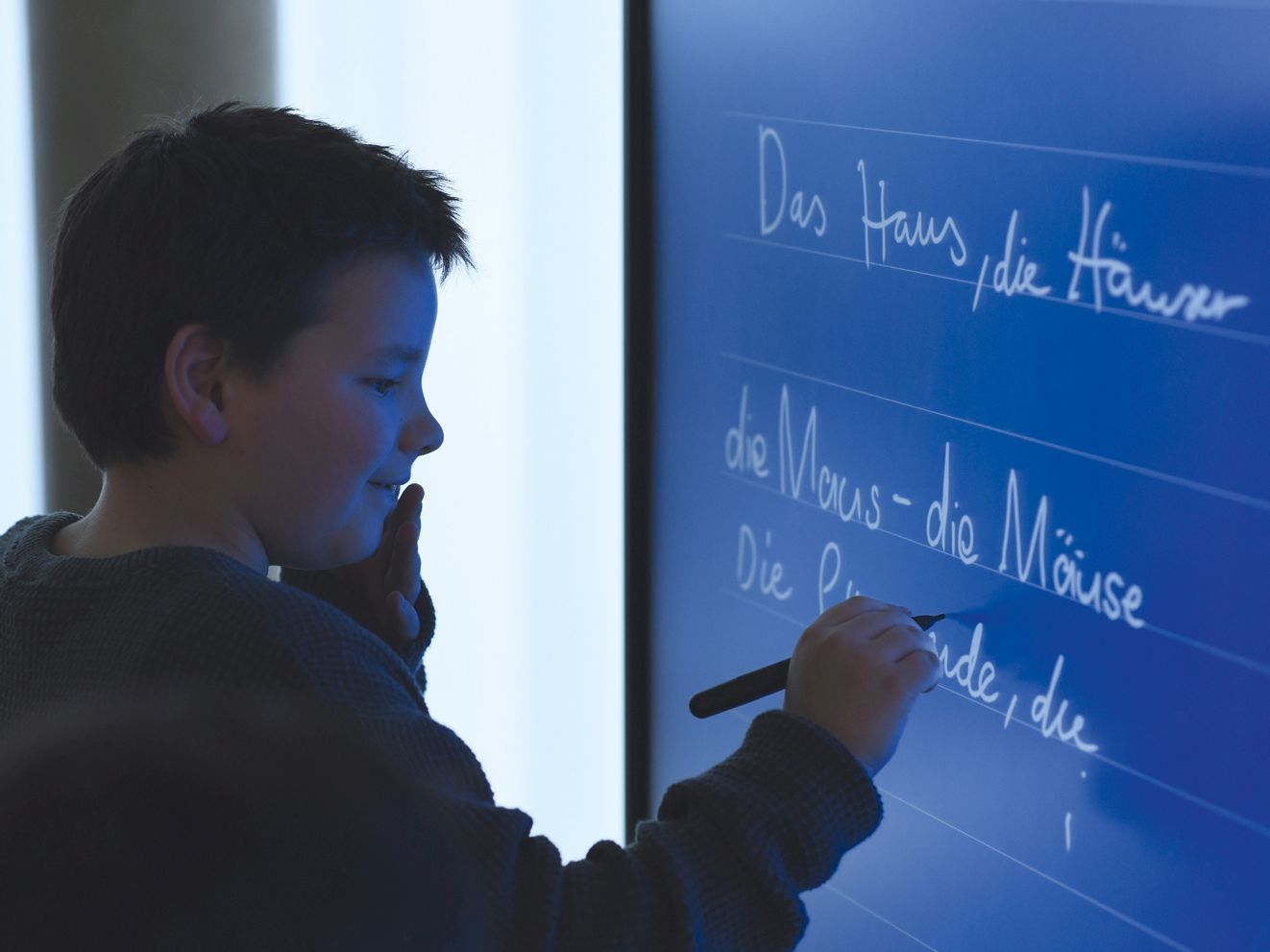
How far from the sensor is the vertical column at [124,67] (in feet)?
4.73

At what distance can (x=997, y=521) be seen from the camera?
37.3 inches

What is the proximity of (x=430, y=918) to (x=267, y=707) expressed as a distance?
0.38 feet

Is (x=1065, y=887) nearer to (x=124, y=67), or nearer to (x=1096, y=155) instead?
(x=1096, y=155)

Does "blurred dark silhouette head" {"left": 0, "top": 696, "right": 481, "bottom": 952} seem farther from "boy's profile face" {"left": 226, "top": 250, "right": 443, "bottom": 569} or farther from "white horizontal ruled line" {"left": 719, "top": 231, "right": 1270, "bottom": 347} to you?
"white horizontal ruled line" {"left": 719, "top": 231, "right": 1270, "bottom": 347}

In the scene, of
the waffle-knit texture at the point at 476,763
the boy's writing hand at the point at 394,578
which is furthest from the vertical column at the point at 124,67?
the waffle-knit texture at the point at 476,763

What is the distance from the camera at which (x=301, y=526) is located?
785 millimetres

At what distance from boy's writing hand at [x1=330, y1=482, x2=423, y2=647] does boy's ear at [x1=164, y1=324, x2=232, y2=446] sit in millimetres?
260

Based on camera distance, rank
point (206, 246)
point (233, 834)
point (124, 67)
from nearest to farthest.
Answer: point (233, 834) < point (206, 246) < point (124, 67)

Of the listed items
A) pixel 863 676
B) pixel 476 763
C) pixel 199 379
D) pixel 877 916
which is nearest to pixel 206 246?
pixel 199 379

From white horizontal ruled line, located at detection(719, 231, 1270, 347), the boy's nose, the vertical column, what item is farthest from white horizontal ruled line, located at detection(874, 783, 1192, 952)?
the vertical column

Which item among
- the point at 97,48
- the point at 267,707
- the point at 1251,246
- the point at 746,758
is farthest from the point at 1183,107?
the point at 97,48

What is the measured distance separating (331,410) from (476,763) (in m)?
0.21

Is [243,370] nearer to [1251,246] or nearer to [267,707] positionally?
[267,707]

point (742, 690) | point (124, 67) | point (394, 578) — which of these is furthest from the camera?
point (124, 67)
